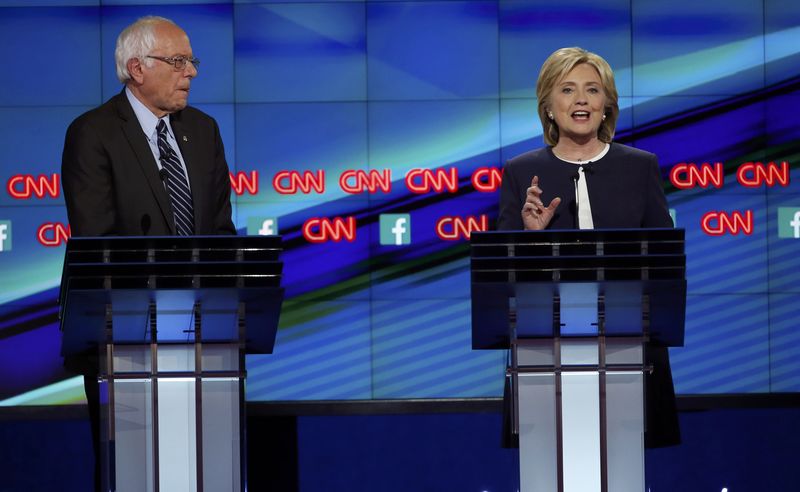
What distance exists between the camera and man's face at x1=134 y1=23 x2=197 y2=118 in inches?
137

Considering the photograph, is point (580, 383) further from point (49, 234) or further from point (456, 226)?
point (49, 234)

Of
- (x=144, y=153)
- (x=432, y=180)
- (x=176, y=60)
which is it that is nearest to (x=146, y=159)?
(x=144, y=153)

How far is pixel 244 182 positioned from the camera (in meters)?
6.41

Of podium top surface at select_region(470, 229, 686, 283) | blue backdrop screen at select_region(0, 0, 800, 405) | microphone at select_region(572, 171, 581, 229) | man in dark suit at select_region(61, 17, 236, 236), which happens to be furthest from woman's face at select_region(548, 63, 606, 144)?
blue backdrop screen at select_region(0, 0, 800, 405)

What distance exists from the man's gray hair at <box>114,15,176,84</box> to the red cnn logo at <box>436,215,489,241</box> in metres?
3.06

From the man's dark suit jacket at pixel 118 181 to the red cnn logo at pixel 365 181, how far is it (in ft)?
9.65

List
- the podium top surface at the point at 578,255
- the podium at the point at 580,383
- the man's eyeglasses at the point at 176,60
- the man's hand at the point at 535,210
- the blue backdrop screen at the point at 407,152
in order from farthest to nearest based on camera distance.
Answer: the blue backdrop screen at the point at 407,152 < the man's eyeglasses at the point at 176,60 < the man's hand at the point at 535,210 < the podium at the point at 580,383 < the podium top surface at the point at 578,255

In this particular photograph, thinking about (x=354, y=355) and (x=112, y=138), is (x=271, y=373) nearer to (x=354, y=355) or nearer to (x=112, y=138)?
(x=354, y=355)

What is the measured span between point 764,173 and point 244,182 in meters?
2.65

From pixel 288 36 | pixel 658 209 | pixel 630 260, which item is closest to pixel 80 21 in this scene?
pixel 288 36

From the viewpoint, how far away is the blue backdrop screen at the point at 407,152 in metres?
6.35

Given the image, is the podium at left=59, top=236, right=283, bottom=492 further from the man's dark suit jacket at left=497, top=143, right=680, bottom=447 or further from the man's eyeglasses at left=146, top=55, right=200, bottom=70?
the man's dark suit jacket at left=497, top=143, right=680, bottom=447

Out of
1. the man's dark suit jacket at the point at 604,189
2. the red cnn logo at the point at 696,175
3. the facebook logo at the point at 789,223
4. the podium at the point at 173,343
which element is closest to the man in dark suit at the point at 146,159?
the podium at the point at 173,343

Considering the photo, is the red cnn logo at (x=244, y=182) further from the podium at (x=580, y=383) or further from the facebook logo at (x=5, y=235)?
the podium at (x=580, y=383)
